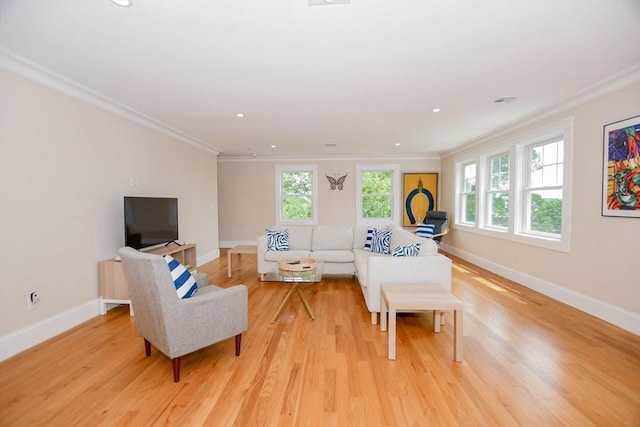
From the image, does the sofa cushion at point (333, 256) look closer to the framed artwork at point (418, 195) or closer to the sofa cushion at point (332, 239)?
the sofa cushion at point (332, 239)

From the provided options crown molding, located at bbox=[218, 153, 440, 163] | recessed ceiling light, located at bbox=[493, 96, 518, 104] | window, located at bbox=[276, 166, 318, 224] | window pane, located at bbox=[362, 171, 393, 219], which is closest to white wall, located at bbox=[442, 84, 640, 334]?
recessed ceiling light, located at bbox=[493, 96, 518, 104]

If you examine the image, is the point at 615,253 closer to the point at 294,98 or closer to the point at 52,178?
the point at 294,98

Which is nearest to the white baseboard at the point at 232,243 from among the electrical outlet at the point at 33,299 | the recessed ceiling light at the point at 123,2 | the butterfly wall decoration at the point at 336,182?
the butterfly wall decoration at the point at 336,182

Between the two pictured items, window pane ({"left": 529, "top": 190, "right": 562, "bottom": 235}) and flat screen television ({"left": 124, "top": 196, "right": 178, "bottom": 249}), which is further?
window pane ({"left": 529, "top": 190, "right": 562, "bottom": 235})

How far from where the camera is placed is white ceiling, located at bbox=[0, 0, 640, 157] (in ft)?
5.59

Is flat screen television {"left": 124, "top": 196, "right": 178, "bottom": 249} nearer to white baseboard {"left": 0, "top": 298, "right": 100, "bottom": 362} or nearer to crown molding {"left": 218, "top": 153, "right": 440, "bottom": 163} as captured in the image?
white baseboard {"left": 0, "top": 298, "right": 100, "bottom": 362}

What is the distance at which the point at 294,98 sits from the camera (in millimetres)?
→ 3119

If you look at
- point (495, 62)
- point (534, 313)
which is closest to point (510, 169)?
point (534, 313)

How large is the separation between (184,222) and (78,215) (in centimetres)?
202

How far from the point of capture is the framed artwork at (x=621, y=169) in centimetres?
258

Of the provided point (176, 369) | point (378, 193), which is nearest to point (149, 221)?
point (176, 369)

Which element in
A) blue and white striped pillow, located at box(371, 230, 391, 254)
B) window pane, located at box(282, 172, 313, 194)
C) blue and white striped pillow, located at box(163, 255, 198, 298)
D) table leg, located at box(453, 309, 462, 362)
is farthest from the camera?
window pane, located at box(282, 172, 313, 194)

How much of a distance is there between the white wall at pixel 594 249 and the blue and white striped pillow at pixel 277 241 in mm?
3535

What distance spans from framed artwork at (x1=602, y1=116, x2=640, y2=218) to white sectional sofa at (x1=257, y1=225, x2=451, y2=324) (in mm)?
1743
